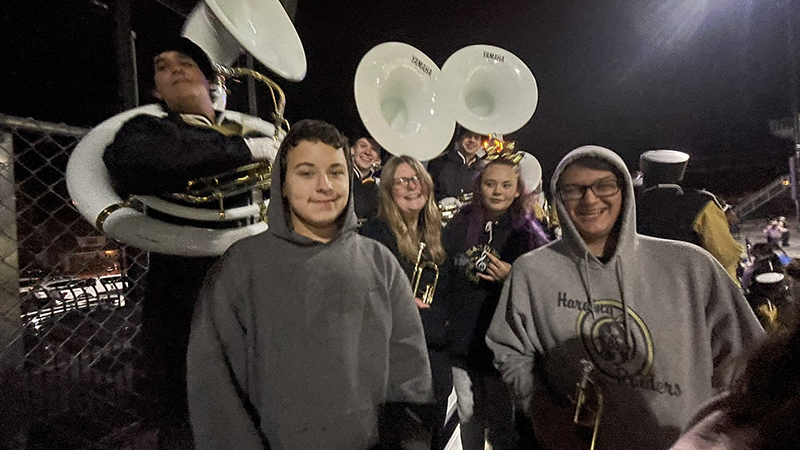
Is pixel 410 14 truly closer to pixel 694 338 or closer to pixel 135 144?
pixel 135 144

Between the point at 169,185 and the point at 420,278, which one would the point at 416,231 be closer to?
the point at 420,278

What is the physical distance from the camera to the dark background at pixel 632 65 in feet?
5.97

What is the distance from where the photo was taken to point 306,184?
4.68 ft

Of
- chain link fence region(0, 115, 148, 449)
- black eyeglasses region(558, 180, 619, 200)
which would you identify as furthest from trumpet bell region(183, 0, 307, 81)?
black eyeglasses region(558, 180, 619, 200)

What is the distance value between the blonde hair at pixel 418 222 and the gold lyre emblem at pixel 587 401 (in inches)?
30.6

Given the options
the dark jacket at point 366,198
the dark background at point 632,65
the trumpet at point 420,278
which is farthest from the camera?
the dark jacket at point 366,198

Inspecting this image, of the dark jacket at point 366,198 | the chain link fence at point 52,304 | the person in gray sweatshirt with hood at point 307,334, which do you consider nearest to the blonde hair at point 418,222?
the dark jacket at point 366,198

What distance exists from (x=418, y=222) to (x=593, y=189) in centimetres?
83

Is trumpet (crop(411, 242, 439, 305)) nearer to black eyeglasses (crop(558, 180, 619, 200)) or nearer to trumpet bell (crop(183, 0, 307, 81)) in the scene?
black eyeglasses (crop(558, 180, 619, 200))

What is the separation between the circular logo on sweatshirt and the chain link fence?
198 cm

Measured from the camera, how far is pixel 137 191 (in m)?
1.33

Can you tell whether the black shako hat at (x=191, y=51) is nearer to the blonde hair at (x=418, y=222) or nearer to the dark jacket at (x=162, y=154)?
the dark jacket at (x=162, y=154)

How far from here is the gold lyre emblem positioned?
155cm

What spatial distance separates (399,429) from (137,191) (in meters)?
1.25
